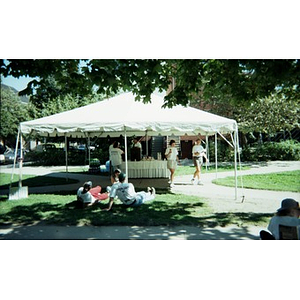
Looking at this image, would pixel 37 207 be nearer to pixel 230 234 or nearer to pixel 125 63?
pixel 125 63

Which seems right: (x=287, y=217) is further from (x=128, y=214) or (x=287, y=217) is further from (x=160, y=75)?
(x=160, y=75)

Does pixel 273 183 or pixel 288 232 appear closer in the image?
pixel 288 232

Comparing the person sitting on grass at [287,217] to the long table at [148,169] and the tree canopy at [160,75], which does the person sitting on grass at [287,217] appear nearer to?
the tree canopy at [160,75]

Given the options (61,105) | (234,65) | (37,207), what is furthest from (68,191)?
(61,105)

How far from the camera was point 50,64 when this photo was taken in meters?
4.68

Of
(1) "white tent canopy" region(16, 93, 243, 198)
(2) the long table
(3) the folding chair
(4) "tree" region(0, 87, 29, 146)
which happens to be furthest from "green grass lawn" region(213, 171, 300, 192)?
(4) "tree" region(0, 87, 29, 146)

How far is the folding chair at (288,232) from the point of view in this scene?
3.46 metres

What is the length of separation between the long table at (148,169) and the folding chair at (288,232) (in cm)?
797

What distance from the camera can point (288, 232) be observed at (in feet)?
11.6

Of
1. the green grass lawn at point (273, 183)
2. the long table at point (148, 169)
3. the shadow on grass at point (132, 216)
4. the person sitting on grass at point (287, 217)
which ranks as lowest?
the shadow on grass at point (132, 216)

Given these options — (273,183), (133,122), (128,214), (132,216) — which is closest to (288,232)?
(132,216)

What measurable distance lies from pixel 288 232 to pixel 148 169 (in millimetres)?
8209

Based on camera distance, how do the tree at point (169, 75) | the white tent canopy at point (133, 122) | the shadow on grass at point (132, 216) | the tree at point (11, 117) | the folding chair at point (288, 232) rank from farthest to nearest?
the tree at point (11, 117) < the white tent canopy at point (133, 122) < the shadow on grass at point (132, 216) < the tree at point (169, 75) < the folding chair at point (288, 232)

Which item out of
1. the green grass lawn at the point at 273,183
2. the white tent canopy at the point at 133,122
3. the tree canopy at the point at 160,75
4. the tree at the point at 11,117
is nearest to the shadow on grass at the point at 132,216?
the white tent canopy at the point at 133,122
